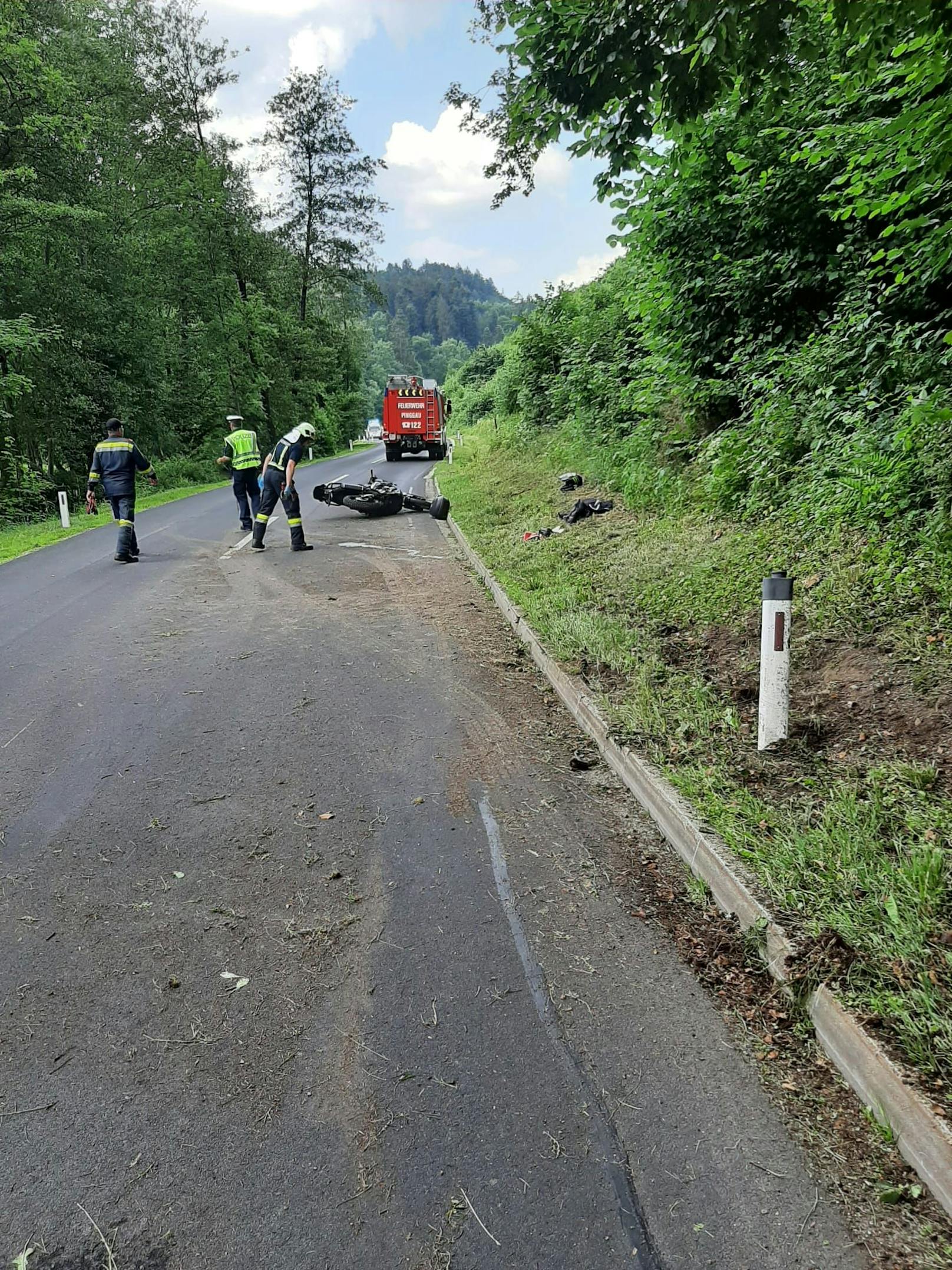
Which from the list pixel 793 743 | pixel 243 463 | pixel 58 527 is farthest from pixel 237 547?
pixel 793 743

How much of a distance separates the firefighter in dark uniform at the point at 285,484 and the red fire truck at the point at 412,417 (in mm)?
24073

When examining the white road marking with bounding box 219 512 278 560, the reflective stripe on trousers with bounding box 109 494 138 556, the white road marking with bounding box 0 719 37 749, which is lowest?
the white road marking with bounding box 0 719 37 749

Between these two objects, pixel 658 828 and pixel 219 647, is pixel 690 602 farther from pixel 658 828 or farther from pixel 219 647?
pixel 219 647

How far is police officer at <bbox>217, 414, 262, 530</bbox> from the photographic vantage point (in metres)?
13.7

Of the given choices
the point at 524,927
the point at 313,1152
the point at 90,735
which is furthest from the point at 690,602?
the point at 313,1152

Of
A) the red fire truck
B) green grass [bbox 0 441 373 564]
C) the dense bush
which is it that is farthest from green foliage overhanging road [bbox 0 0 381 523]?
the dense bush

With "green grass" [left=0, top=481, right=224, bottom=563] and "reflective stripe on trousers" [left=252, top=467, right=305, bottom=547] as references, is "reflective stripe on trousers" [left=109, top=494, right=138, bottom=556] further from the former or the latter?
"green grass" [left=0, top=481, right=224, bottom=563]

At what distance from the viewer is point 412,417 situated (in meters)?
36.1

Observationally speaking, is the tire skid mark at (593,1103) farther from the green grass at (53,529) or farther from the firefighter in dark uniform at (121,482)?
the green grass at (53,529)

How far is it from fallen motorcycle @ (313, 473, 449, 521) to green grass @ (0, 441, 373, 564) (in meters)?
4.88

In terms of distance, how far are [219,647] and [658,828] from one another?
471 cm

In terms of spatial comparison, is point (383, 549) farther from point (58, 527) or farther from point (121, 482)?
point (58, 527)

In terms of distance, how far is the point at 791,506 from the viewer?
24.0 ft

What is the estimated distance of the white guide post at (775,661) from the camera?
432cm
